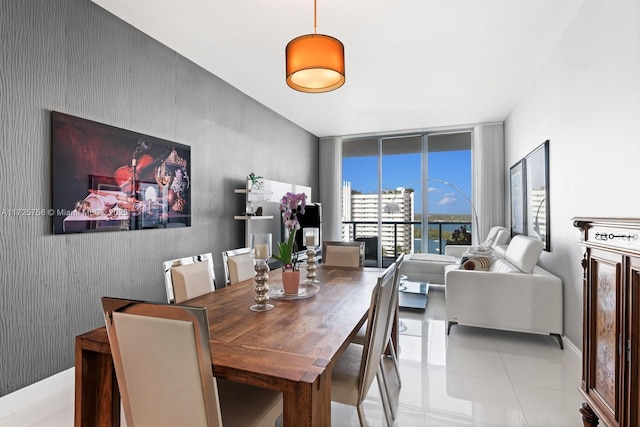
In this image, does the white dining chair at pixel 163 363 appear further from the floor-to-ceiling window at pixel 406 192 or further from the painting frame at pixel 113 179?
the floor-to-ceiling window at pixel 406 192

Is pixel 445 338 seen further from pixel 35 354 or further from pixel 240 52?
pixel 240 52

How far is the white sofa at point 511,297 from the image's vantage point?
2936 mm

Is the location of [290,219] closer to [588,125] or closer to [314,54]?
[314,54]

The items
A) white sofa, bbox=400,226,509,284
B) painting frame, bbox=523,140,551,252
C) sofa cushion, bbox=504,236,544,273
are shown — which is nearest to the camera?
sofa cushion, bbox=504,236,544,273

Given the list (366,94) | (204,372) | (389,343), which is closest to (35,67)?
(204,372)

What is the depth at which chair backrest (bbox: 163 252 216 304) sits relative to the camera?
194cm

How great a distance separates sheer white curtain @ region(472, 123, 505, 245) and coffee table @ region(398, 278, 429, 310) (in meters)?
1.81

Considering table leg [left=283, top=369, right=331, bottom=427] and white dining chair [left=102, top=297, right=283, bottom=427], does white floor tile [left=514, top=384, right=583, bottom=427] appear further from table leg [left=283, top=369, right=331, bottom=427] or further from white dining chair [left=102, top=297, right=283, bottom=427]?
white dining chair [left=102, top=297, right=283, bottom=427]

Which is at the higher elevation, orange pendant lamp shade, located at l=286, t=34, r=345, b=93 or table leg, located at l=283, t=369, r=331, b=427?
orange pendant lamp shade, located at l=286, t=34, r=345, b=93

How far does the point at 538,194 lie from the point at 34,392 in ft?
15.5

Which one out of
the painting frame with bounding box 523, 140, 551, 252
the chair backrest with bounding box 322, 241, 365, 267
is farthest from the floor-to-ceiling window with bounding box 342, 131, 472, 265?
the chair backrest with bounding box 322, 241, 365, 267

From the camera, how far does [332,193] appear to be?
6930mm

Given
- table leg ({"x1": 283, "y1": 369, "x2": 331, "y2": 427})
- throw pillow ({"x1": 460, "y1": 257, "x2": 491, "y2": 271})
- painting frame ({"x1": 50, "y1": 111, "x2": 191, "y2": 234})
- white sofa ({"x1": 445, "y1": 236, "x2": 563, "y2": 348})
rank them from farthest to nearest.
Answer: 1. throw pillow ({"x1": 460, "y1": 257, "x2": 491, "y2": 271})
2. white sofa ({"x1": 445, "y1": 236, "x2": 563, "y2": 348})
3. painting frame ({"x1": 50, "y1": 111, "x2": 191, "y2": 234})
4. table leg ({"x1": 283, "y1": 369, "x2": 331, "y2": 427})

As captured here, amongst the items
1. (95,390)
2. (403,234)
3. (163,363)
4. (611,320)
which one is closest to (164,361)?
(163,363)
